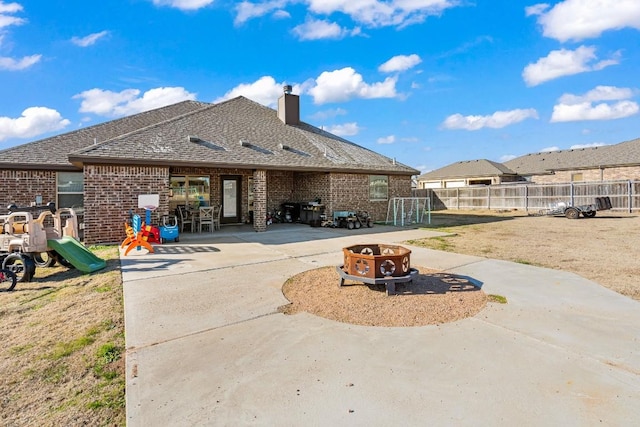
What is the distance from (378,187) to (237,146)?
7.23 metres

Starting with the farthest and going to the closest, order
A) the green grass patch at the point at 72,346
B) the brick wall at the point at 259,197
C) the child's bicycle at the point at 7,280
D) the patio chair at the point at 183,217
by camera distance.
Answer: the brick wall at the point at 259,197 → the patio chair at the point at 183,217 → the child's bicycle at the point at 7,280 → the green grass patch at the point at 72,346

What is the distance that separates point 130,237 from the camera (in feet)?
28.5

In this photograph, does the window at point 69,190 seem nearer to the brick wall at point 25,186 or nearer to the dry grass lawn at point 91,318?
the brick wall at point 25,186

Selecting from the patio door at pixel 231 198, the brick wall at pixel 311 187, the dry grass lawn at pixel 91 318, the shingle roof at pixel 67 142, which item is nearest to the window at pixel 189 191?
the patio door at pixel 231 198

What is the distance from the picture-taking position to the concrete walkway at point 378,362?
8.21ft

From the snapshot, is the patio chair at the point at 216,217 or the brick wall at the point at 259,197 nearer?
the brick wall at the point at 259,197

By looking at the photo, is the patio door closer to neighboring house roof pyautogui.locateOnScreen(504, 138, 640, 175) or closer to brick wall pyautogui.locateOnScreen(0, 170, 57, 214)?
brick wall pyautogui.locateOnScreen(0, 170, 57, 214)

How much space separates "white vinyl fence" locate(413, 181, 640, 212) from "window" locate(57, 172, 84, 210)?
75.0ft

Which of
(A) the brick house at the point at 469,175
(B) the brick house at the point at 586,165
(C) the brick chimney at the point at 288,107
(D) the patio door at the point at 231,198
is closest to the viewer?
(D) the patio door at the point at 231,198

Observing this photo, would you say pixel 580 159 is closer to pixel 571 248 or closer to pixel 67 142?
pixel 571 248

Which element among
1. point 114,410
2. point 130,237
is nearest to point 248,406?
point 114,410

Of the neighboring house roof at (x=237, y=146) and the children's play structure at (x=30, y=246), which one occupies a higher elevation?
the neighboring house roof at (x=237, y=146)

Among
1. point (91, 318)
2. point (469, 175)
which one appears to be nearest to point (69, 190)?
point (91, 318)

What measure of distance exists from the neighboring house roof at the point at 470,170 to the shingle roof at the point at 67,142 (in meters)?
29.3
